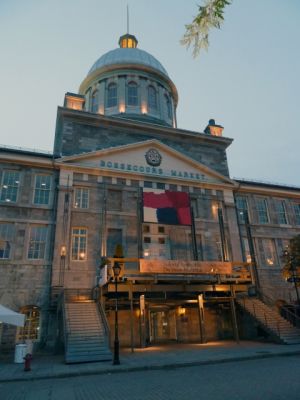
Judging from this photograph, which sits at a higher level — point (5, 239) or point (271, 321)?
point (5, 239)

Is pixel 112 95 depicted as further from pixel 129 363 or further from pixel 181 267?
pixel 129 363

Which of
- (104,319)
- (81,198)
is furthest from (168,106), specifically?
(104,319)

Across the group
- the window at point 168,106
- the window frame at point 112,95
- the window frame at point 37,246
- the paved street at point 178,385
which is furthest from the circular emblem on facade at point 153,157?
the paved street at point 178,385

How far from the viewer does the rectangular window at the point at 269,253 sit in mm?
25156

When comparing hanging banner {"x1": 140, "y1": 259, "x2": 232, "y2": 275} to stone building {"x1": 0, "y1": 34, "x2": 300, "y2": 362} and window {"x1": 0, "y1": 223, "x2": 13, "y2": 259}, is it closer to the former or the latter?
stone building {"x1": 0, "y1": 34, "x2": 300, "y2": 362}

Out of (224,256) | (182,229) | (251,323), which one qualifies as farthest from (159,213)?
(251,323)

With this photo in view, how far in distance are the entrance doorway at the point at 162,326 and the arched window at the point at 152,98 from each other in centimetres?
2124

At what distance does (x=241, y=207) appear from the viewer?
2620 cm

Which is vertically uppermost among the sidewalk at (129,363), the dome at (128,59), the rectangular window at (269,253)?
the dome at (128,59)

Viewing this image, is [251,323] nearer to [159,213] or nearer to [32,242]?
[159,213]

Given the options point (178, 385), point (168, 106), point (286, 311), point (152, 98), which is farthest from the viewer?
point (168, 106)

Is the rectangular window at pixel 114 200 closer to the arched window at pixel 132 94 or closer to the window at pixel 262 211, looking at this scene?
the window at pixel 262 211

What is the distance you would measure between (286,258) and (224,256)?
436 cm

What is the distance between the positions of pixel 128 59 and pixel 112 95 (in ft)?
15.7
